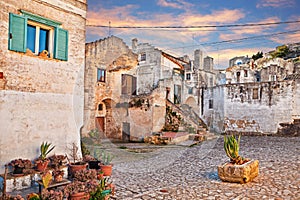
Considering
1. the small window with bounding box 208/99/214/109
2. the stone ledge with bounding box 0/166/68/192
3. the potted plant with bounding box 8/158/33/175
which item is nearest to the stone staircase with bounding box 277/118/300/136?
the small window with bounding box 208/99/214/109

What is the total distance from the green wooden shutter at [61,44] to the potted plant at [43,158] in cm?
262

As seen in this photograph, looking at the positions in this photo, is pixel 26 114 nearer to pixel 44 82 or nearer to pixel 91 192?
pixel 44 82

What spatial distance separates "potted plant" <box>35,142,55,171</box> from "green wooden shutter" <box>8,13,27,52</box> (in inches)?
104

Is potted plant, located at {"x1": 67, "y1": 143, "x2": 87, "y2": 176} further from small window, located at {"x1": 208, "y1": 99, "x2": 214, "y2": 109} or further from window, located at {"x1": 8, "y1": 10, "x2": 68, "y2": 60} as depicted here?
small window, located at {"x1": 208, "y1": 99, "x2": 214, "y2": 109}

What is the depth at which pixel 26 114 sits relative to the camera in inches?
258

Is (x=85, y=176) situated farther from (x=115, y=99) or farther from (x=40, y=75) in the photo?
(x=115, y=99)

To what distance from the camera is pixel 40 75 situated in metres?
6.91

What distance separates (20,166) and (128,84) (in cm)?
1283

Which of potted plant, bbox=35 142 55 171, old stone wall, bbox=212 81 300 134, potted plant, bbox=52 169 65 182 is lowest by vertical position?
potted plant, bbox=52 169 65 182

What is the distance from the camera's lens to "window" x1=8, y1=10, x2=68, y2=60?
6.29 m

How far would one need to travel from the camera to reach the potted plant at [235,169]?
247 inches

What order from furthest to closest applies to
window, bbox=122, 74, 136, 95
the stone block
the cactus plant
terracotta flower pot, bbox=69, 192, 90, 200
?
window, bbox=122, 74, 136, 95, the cactus plant, the stone block, terracotta flower pot, bbox=69, 192, 90, 200

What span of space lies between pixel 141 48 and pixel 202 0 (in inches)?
451

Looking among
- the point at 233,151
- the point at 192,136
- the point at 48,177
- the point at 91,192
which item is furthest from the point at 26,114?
the point at 192,136
